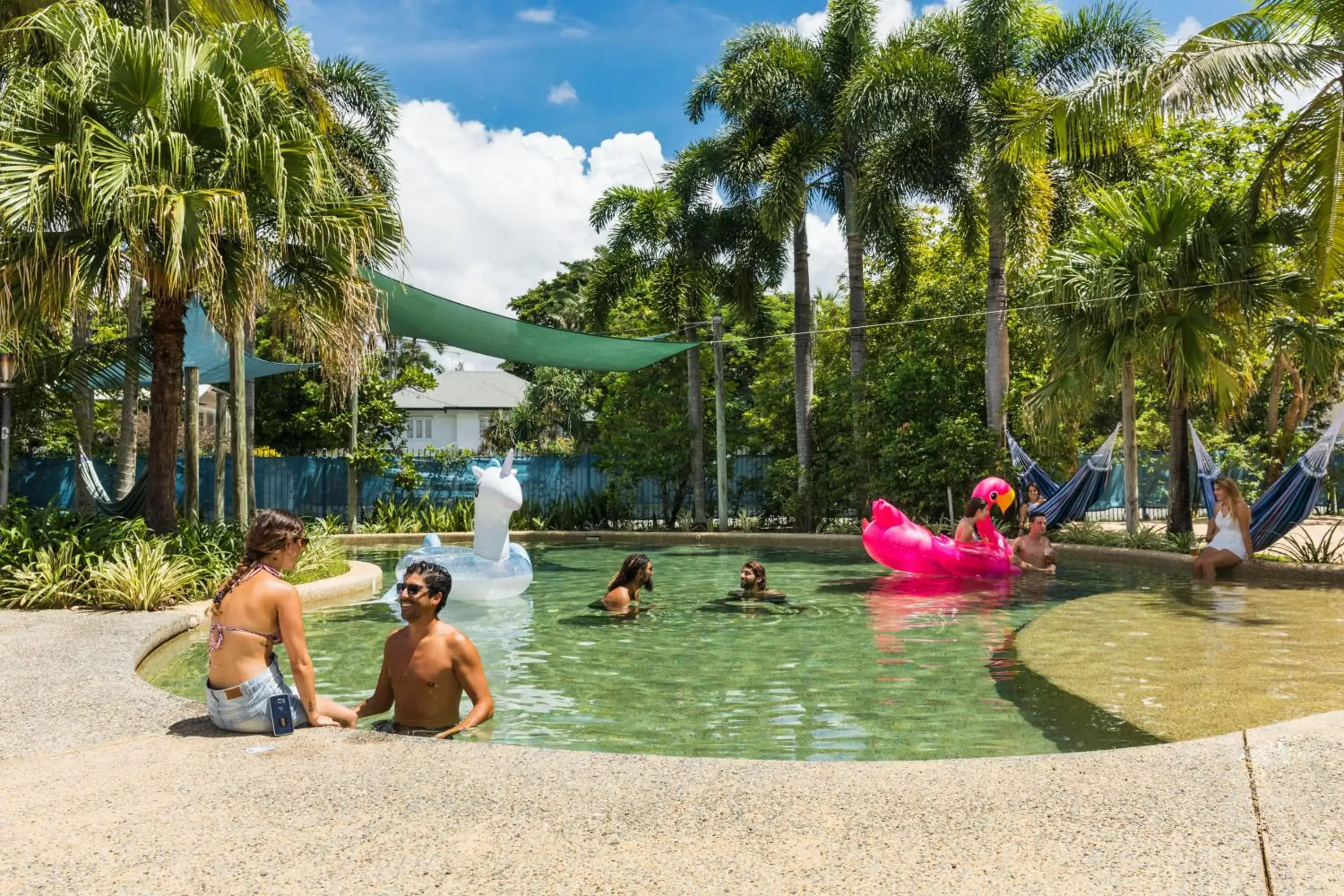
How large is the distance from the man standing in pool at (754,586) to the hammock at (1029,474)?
7.18m

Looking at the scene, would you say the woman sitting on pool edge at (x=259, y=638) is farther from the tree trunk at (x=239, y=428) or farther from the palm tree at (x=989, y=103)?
the palm tree at (x=989, y=103)

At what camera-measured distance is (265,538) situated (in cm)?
466

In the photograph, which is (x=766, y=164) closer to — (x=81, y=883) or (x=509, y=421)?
(x=81, y=883)

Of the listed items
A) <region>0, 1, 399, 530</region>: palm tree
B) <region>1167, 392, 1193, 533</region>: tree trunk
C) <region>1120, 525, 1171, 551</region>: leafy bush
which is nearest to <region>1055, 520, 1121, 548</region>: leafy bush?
<region>1120, 525, 1171, 551</region>: leafy bush

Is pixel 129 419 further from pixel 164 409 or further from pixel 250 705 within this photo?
pixel 250 705

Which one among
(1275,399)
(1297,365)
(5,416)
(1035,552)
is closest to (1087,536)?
(1035,552)

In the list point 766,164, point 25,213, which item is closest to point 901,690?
point 25,213

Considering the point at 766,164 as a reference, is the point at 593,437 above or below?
below

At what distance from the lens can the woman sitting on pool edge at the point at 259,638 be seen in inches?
180

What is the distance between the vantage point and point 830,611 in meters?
10.4

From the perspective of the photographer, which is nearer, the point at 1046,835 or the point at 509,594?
the point at 1046,835

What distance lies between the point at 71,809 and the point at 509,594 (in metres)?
7.17

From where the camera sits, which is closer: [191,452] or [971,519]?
[971,519]

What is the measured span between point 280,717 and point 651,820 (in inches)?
78.1
